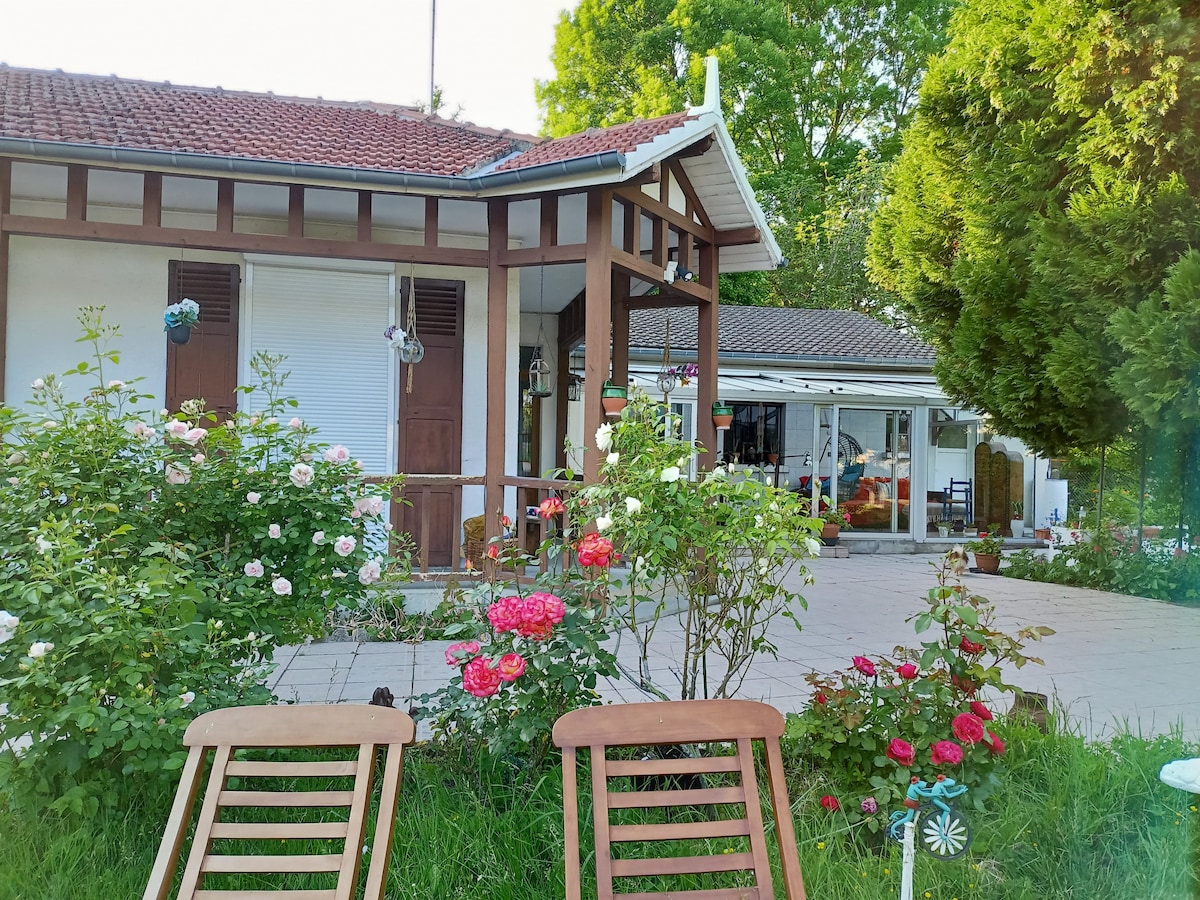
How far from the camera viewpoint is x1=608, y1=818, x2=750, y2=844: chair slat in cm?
221

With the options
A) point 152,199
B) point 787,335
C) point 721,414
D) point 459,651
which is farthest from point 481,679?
point 787,335

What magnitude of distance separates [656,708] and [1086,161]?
7.37 m

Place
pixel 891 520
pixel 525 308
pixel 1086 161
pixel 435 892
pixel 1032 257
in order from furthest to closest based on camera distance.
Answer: pixel 891 520
pixel 525 308
pixel 1032 257
pixel 1086 161
pixel 435 892

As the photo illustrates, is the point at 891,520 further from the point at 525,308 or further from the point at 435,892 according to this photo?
the point at 435,892

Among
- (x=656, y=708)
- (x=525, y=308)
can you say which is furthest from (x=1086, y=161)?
(x=656, y=708)

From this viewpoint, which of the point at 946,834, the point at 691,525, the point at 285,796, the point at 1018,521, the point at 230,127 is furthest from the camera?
the point at 1018,521

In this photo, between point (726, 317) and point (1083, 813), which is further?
point (726, 317)

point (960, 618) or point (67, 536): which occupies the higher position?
point (67, 536)

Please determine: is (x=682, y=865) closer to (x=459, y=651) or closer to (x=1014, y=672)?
(x=459, y=651)

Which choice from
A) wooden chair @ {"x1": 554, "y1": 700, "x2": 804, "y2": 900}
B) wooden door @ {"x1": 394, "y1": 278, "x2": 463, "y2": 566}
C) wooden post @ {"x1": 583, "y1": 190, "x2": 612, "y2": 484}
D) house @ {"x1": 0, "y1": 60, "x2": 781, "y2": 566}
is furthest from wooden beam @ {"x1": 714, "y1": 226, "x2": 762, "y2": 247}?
wooden chair @ {"x1": 554, "y1": 700, "x2": 804, "y2": 900}

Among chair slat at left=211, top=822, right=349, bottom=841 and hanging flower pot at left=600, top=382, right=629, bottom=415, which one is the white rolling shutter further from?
chair slat at left=211, top=822, right=349, bottom=841

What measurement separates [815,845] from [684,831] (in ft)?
2.45

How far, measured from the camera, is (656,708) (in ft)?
7.57

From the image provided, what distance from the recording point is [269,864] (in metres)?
2.17
